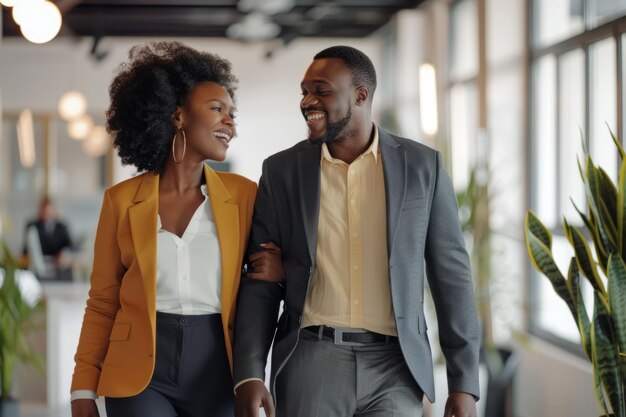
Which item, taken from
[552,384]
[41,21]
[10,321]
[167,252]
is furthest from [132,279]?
[552,384]

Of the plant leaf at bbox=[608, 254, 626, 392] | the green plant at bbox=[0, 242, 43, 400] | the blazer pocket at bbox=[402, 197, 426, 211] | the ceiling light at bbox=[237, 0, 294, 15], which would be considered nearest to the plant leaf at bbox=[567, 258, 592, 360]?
the plant leaf at bbox=[608, 254, 626, 392]

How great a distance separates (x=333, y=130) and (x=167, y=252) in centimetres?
53

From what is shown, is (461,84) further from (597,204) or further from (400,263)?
(400,263)

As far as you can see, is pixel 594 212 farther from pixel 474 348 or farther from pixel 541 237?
pixel 474 348

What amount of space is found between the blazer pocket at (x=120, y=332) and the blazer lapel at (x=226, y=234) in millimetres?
257

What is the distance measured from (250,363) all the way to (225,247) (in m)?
0.31

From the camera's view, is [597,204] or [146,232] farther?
[597,204]

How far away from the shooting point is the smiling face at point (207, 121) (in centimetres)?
233

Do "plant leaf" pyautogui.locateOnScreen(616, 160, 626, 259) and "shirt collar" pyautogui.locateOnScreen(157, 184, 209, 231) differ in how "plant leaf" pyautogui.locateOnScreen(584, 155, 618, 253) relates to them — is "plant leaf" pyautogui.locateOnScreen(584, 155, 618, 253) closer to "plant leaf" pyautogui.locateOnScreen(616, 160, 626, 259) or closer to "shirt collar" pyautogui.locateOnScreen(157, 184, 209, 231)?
"plant leaf" pyautogui.locateOnScreen(616, 160, 626, 259)

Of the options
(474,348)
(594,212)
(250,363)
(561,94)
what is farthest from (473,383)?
(561,94)

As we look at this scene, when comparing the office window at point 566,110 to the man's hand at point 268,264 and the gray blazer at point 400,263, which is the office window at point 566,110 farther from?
the man's hand at point 268,264

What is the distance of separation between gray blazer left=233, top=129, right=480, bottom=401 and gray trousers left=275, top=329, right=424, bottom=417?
4cm

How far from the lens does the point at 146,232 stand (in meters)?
2.26

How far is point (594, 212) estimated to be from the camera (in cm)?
309
